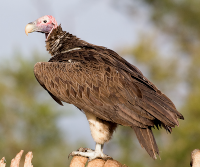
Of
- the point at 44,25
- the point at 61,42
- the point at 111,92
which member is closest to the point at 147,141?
the point at 111,92

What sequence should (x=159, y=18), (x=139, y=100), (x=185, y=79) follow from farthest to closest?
(x=159, y=18) < (x=185, y=79) < (x=139, y=100)

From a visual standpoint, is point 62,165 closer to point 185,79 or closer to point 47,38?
point 185,79

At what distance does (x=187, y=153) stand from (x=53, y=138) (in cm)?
752

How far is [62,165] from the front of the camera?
1766 centimetres

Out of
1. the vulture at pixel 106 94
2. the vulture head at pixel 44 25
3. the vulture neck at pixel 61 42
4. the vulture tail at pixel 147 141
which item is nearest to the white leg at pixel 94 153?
the vulture at pixel 106 94

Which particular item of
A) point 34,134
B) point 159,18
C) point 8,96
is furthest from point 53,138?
point 159,18

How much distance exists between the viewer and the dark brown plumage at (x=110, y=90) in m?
4.45

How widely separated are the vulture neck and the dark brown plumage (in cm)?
24

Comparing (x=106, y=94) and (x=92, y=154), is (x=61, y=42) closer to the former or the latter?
(x=106, y=94)

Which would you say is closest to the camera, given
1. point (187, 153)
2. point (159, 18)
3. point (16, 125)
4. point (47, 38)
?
point (47, 38)

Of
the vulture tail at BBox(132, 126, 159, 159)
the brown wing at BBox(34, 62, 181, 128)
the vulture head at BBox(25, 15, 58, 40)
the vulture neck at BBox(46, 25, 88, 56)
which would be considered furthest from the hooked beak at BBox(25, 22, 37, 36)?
the vulture tail at BBox(132, 126, 159, 159)

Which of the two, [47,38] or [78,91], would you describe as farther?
[47,38]

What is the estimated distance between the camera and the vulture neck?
17.7ft

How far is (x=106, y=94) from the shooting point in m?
4.70
